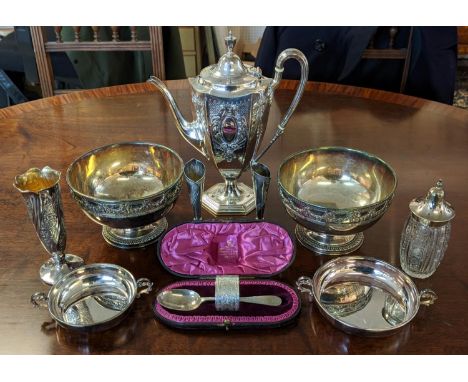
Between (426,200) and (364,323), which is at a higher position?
(426,200)

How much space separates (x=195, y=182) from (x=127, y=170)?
14 centimetres

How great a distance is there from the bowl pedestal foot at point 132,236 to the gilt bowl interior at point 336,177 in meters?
0.19

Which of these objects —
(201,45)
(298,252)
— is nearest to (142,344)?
(298,252)

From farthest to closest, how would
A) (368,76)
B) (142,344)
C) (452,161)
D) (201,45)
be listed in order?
(201,45)
(368,76)
(452,161)
(142,344)

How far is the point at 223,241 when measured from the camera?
64cm

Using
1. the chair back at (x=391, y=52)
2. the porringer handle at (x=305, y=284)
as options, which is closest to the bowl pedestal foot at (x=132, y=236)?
the porringer handle at (x=305, y=284)

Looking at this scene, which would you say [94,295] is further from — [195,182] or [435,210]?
[435,210]

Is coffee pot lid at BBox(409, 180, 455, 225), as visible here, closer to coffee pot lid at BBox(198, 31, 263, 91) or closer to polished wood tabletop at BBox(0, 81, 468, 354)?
polished wood tabletop at BBox(0, 81, 468, 354)

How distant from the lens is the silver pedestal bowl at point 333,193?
0.59 m

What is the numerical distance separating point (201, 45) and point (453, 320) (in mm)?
1864

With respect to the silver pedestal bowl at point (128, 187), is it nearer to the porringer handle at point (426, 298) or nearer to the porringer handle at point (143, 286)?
the porringer handle at point (143, 286)

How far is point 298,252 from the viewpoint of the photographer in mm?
636

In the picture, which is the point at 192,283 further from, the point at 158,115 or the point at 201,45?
the point at 201,45

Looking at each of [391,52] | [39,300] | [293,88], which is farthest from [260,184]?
[391,52]
